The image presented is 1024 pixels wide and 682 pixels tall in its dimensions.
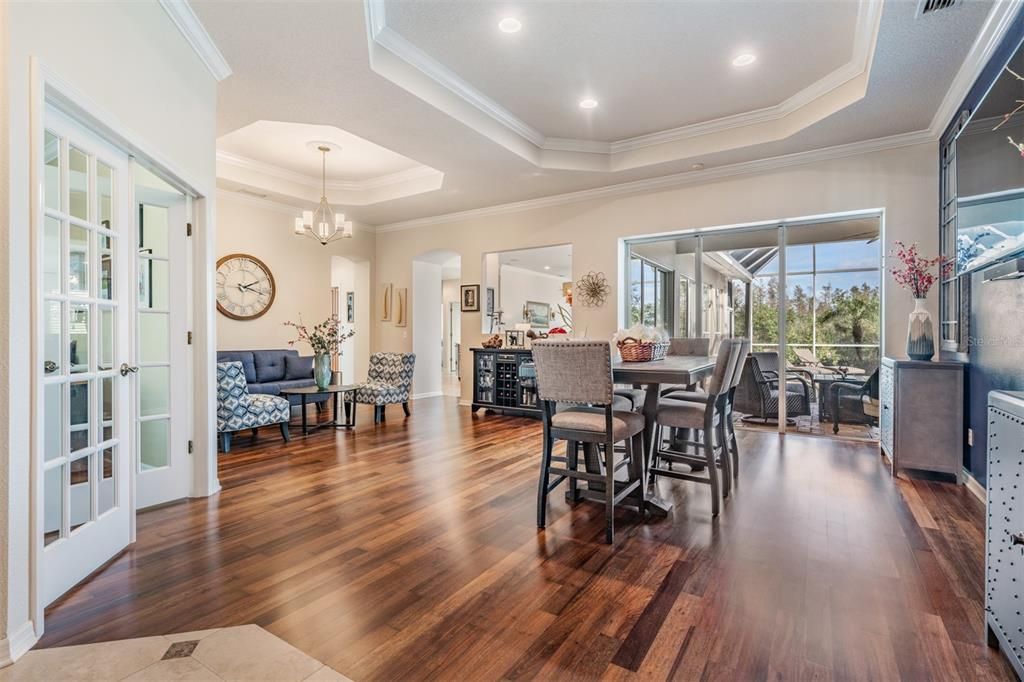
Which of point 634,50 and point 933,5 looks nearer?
point 933,5

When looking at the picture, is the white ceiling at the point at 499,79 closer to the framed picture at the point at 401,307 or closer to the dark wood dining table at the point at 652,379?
the dark wood dining table at the point at 652,379

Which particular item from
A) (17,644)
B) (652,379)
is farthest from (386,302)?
(17,644)

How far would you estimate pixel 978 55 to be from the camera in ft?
10.6

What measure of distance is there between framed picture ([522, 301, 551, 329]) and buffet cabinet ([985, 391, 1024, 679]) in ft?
35.4

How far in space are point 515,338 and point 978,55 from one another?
5.09 metres

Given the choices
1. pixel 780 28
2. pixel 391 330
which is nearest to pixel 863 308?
pixel 780 28

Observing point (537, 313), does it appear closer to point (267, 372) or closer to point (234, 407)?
point (267, 372)

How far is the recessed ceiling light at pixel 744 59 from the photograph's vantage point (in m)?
3.76

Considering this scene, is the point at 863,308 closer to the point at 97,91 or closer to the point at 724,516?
the point at 724,516

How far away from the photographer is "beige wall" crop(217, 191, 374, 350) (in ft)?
22.0

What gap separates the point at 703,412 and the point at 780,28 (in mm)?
2644

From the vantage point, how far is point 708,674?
156 cm

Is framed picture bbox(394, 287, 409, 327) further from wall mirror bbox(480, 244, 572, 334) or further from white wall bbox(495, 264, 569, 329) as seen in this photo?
white wall bbox(495, 264, 569, 329)

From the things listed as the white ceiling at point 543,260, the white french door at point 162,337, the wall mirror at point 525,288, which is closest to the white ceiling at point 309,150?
the wall mirror at point 525,288
